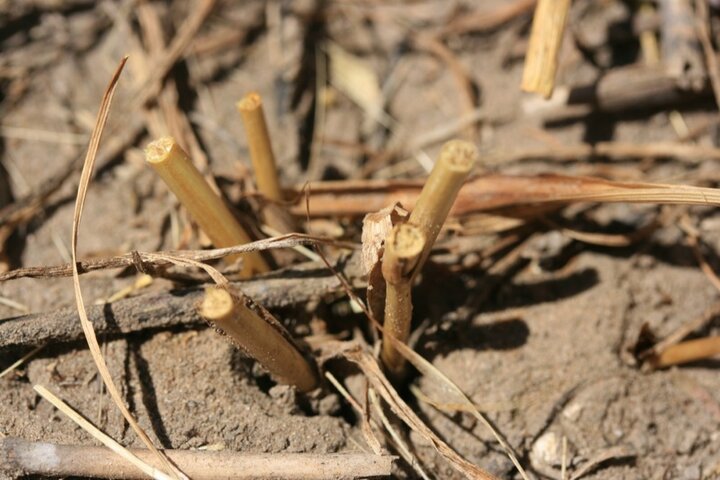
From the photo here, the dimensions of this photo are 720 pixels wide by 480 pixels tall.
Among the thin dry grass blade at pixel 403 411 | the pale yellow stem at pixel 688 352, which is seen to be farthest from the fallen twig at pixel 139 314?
the pale yellow stem at pixel 688 352

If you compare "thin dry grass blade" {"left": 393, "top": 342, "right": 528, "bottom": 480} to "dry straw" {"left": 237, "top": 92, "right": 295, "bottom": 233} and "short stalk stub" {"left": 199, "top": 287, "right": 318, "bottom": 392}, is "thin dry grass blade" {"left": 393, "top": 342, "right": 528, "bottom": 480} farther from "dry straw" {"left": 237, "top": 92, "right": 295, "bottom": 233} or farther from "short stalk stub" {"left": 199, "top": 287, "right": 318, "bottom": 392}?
"dry straw" {"left": 237, "top": 92, "right": 295, "bottom": 233}

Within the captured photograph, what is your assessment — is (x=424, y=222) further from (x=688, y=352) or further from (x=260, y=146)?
(x=688, y=352)

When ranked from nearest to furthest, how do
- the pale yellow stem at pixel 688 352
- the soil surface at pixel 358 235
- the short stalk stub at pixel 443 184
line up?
the short stalk stub at pixel 443 184 → the soil surface at pixel 358 235 → the pale yellow stem at pixel 688 352

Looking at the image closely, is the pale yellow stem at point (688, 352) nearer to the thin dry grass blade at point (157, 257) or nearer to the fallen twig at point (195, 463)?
the fallen twig at point (195, 463)

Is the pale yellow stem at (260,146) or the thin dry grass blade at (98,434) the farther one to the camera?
the pale yellow stem at (260,146)

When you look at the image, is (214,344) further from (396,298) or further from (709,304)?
(709,304)

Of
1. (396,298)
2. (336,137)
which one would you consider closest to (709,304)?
(396,298)

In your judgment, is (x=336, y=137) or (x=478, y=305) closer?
(x=478, y=305)
